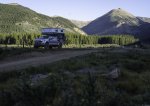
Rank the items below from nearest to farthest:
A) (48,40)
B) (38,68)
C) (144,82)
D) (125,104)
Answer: (125,104) → (144,82) → (38,68) → (48,40)

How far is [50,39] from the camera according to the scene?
52.8 meters

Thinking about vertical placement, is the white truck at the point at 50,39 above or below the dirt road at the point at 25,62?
above

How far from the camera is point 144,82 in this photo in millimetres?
21500

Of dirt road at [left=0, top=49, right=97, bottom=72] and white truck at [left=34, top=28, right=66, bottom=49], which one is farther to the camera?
white truck at [left=34, top=28, right=66, bottom=49]

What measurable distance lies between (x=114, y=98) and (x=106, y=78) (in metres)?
9.27

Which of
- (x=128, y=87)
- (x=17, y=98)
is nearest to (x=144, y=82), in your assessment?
(x=128, y=87)

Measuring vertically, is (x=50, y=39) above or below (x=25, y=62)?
above

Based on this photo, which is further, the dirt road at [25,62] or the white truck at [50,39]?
the white truck at [50,39]

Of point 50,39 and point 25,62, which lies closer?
point 25,62

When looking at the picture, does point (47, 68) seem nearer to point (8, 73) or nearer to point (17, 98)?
point (8, 73)

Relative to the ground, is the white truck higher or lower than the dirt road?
higher

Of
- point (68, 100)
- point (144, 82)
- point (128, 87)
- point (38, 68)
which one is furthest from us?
point (38, 68)

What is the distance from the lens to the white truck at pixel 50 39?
52.2 metres

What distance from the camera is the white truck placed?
5222cm
